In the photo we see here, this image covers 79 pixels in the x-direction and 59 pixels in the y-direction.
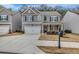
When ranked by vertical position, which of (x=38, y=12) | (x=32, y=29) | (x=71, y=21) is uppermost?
(x=38, y=12)

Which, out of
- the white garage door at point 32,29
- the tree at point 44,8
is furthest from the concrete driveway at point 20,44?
the tree at point 44,8

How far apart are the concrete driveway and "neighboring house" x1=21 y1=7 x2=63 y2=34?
13 cm

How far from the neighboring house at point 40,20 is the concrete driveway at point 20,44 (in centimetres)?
13

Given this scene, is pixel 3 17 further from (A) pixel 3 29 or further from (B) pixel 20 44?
(B) pixel 20 44

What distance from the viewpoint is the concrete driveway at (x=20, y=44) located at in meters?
2.87

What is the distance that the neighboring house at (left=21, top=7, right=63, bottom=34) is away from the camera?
289 cm

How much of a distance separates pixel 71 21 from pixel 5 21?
0.92 meters

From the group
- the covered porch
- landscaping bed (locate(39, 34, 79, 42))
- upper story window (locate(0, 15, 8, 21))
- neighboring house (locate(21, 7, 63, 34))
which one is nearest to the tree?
neighboring house (locate(21, 7, 63, 34))

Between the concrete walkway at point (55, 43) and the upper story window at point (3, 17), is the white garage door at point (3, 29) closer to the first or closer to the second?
the upper story window at point (3, 17)

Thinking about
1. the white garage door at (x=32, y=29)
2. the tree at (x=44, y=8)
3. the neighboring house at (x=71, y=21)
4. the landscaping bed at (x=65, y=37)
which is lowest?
the landscaping bed at (x=65, y=37)

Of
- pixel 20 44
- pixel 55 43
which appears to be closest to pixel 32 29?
pixel 20 44

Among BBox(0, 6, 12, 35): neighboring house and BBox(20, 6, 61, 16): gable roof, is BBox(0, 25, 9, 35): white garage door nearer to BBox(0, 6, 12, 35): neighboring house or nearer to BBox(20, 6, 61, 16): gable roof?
BBox(0, 6, 12, 35): neighboring house

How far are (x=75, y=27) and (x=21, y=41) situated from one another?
77cm

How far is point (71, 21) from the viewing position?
2.89 meters
